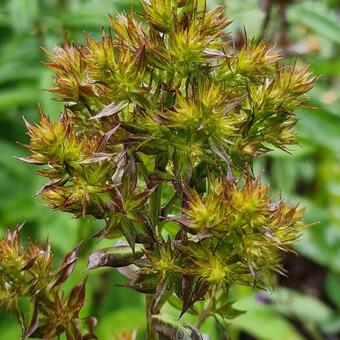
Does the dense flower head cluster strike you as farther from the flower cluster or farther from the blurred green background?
the blurred green background

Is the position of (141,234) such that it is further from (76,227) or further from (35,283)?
(76,227)

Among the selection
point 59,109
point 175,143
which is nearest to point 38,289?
point 175,143

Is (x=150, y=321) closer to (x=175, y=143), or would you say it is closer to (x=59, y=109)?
(x=175, y=143)

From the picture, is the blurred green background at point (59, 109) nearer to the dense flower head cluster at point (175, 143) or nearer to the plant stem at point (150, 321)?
the plant stem at point (150, 321)

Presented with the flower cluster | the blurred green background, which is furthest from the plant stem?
the blurred green background

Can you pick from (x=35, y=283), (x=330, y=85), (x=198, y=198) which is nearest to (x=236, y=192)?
(x=198, y=198)

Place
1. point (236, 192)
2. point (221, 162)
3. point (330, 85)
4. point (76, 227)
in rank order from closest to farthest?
point (236, 192), point (221, 162), point (76, 227), point (330, 85)

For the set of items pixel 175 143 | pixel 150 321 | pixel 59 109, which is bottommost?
pixel 59 109
